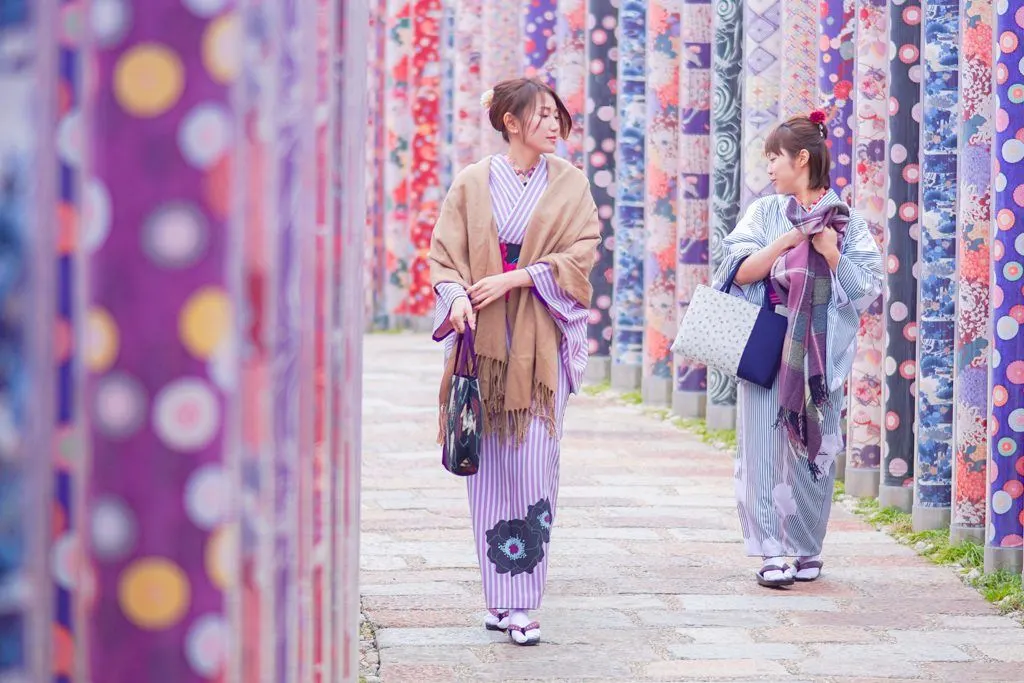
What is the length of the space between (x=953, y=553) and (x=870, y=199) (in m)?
2.06

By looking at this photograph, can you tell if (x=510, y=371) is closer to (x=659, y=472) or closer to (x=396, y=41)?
(x=659, y=472)

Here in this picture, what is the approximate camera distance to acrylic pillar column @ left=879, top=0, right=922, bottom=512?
285 inches

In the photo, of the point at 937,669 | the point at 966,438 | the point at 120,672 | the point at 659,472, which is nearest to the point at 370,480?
the point at 659,472

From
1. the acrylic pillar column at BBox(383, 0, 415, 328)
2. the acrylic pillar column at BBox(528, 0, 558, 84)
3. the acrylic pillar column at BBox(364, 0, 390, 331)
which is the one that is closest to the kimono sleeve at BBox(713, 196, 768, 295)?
the acrylic pillar column at BBox(528, 0, 558, 84)

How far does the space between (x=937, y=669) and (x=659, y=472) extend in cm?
397

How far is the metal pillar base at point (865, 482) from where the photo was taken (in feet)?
25.5

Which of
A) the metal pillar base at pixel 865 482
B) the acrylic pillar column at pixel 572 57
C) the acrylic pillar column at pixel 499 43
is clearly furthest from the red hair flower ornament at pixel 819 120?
the acrylic pillar column at pixel 499 43

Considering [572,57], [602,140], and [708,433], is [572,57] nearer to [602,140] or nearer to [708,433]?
[602,140]

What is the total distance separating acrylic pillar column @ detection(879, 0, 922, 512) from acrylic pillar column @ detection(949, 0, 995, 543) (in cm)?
91

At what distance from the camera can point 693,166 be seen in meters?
11.1

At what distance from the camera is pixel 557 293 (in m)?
5.00

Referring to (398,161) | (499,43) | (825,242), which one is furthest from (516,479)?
(398,161)

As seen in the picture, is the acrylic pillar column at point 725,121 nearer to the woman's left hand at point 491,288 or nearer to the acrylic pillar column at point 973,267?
the acrylic pillar column at point 973,267

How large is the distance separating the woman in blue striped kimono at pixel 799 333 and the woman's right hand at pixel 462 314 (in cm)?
128
